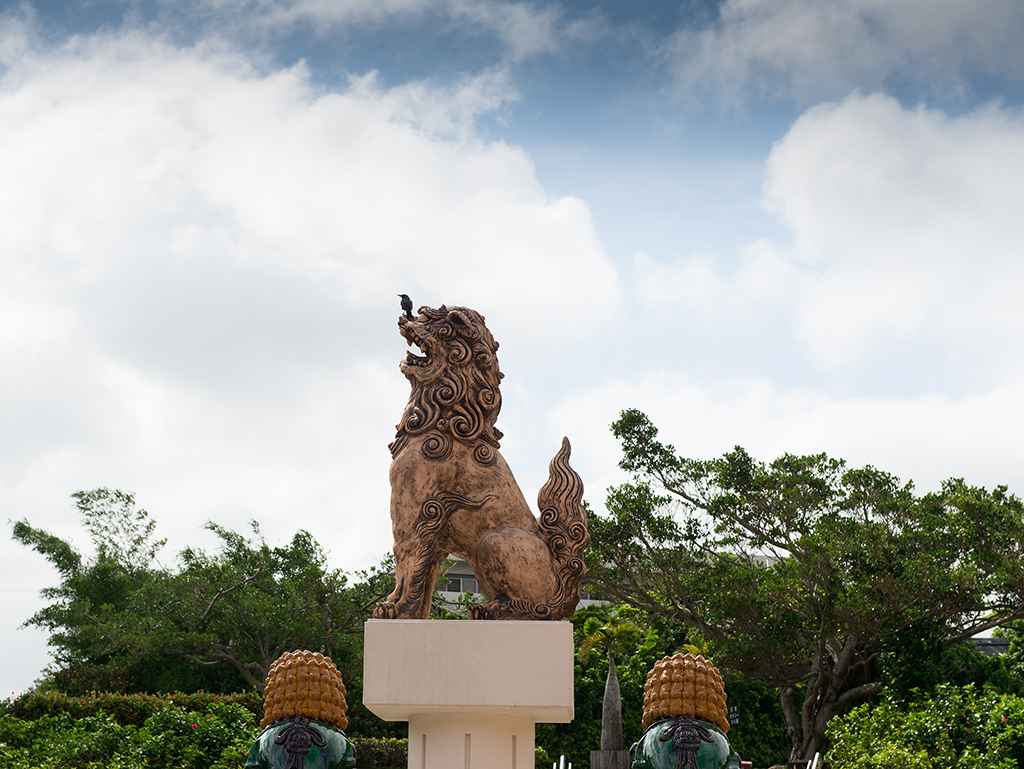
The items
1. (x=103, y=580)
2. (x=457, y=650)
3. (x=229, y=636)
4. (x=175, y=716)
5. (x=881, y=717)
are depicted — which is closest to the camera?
(x=457, y=650)

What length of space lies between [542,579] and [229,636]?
1386 centimetres

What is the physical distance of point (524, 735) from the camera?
3.93 metres

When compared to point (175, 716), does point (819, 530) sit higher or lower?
higher

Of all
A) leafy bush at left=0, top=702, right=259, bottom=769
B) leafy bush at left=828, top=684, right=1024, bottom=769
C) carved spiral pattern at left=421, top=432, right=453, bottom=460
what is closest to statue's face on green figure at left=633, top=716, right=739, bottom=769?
carved spiral pattern at left=421, top=432, right=453, bottom=460

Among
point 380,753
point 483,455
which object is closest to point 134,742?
point 483,455

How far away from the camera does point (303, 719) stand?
3492 millimetres

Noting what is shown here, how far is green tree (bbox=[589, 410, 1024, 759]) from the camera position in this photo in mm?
11438

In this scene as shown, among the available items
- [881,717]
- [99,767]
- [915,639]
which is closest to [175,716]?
[99,767]

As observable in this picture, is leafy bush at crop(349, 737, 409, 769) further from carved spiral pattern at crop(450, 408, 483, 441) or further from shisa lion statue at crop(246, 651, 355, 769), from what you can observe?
shisa lion statue at crop(246, 651, 355, 769)

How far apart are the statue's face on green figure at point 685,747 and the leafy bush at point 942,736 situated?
513 cm

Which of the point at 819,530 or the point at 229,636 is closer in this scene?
the point at 819,530

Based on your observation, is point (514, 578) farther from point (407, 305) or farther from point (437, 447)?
point (407, 305)

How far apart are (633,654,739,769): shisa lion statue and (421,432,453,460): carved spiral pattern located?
135 cm

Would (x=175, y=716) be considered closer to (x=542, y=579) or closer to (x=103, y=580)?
(x=542, y=579)
